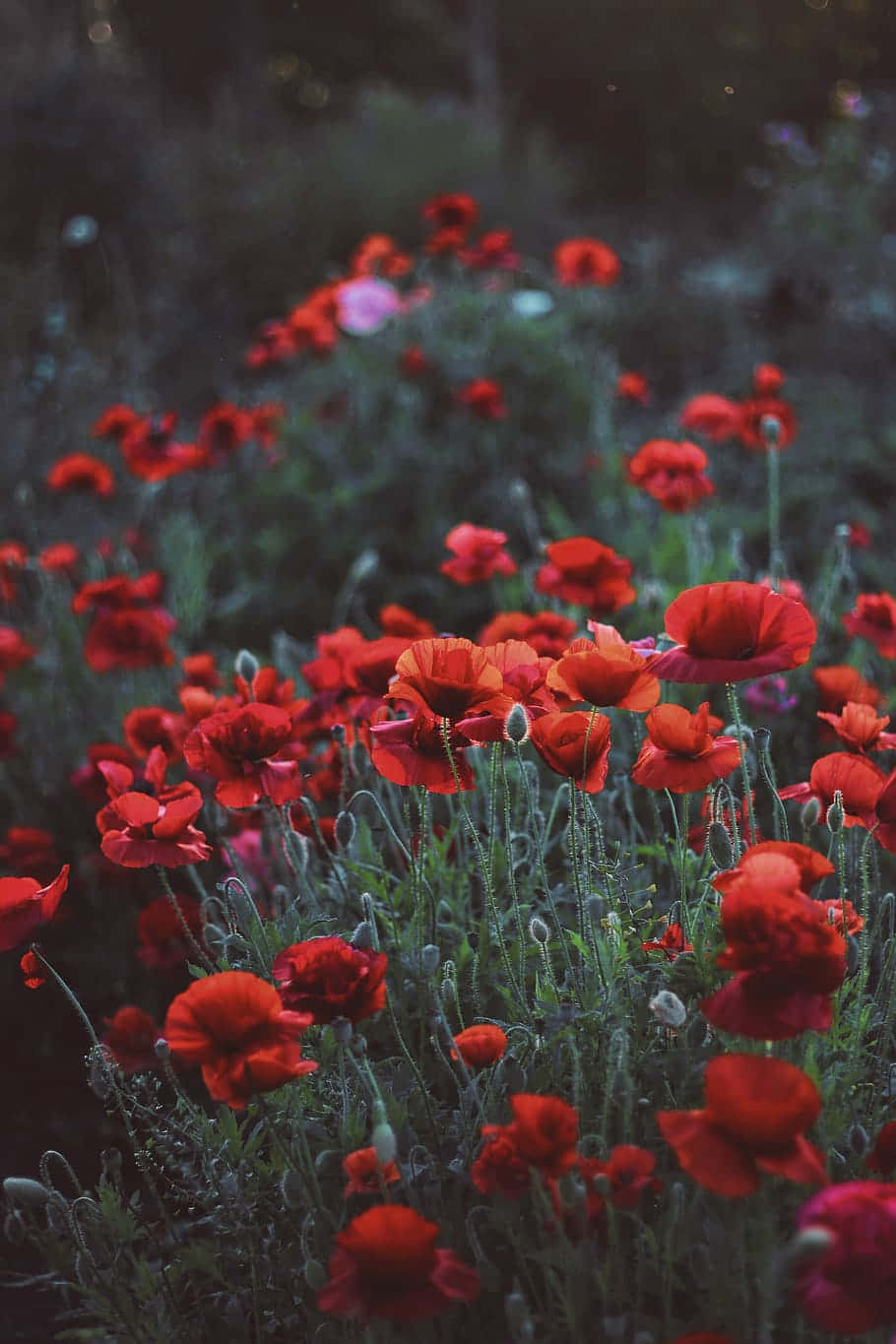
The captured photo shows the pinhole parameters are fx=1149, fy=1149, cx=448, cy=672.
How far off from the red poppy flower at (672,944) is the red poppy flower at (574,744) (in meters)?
0.22

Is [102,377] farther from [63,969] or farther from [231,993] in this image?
[231,993]

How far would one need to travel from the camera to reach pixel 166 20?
1457 cm

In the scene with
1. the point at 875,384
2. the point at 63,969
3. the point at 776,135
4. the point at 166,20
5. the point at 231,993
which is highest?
the point at 166,20

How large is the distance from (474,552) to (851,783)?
0.87m

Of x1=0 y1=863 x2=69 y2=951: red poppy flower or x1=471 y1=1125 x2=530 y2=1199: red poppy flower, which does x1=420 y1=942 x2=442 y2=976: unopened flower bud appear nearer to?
x1=471 y1=1125 x2=530 y2=1199: red poppy flower

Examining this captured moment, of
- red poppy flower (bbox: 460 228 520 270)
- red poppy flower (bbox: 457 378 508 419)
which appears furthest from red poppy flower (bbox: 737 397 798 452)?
red poppy flower (bbox: 460 228 520 270)

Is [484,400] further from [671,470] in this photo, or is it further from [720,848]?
[720,848]

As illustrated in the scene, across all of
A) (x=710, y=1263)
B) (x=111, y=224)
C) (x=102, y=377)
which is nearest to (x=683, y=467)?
(x=710, y=1263)

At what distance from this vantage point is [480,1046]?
3.84 feet

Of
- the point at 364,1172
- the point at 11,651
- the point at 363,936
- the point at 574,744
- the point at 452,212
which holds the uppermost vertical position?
the point at 452,212

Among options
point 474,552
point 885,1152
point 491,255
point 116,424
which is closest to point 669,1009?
point 885,1152

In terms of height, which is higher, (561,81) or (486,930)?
(561,81)

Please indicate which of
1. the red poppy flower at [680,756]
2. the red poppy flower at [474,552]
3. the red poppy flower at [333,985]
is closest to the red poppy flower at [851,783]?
the red poppy flower at [680,756]

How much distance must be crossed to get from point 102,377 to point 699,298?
3.62 meters
